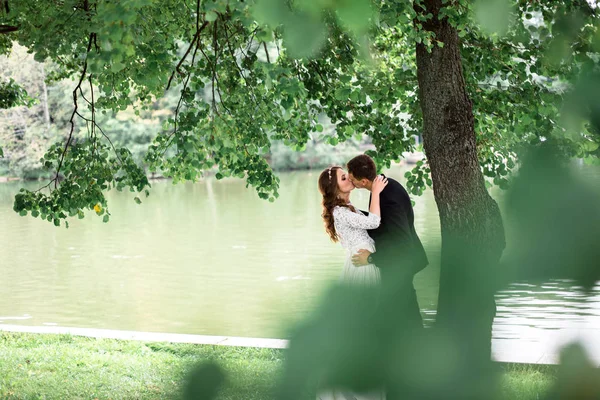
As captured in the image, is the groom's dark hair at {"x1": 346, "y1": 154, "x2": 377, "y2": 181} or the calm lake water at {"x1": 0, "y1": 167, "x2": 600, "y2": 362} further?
the groom's dark hair at {"x1": 346, "y1": 154, "x2": 377, "y2": 181}

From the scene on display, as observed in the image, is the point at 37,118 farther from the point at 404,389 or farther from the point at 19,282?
the point at 404,389

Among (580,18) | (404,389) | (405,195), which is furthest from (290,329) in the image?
(405,195)

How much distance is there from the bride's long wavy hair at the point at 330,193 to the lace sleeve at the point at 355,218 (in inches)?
3.9

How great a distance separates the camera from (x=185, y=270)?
18.1m

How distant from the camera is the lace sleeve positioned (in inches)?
244

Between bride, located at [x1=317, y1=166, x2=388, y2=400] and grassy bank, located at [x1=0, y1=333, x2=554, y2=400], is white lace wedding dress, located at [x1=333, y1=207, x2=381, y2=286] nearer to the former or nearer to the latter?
bride, located at [x1=317, y1=166, x2=388, y2=400]

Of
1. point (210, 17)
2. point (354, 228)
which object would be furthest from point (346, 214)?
point (210, 17)

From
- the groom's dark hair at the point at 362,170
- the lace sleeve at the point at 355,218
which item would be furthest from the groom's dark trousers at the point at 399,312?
the groom's dark hair at the point at 362,170

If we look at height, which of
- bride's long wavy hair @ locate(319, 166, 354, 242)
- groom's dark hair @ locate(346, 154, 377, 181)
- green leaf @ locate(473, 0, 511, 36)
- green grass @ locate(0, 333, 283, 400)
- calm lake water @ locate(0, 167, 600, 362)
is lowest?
calm lake water @ locate(0, 167, 600, 362)

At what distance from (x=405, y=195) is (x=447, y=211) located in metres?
0.98

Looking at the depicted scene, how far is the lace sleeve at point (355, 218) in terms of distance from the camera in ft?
20.3

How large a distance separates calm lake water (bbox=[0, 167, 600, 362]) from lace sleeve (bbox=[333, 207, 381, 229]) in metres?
0.40

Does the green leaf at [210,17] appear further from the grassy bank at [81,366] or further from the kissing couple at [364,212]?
the grassy bank at [81,366]

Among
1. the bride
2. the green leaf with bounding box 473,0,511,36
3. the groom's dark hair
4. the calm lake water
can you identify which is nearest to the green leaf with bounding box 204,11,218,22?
the calm lake water
